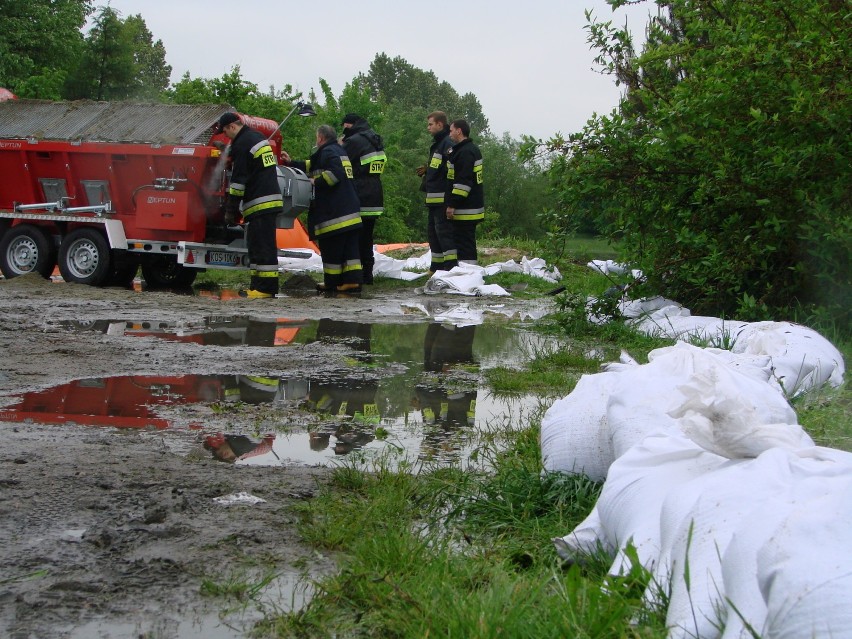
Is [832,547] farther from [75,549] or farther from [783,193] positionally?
[783,193]

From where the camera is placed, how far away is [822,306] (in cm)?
705

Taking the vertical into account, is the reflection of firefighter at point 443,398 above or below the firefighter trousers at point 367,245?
below

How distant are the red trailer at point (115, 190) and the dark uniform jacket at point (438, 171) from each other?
182 centimetres

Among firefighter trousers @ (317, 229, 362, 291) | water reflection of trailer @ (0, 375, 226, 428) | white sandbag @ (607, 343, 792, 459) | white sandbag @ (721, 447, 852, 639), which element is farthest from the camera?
firefighter trousers @ (317, 229, 362, 291)

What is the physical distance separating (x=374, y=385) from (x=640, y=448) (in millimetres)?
3193

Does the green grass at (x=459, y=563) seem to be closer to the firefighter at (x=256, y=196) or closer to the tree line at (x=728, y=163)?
the tree line at (x=728, y=163)

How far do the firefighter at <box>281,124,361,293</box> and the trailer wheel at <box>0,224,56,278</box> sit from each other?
126 inches

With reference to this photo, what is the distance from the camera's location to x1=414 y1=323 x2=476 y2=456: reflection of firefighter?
15.0ft

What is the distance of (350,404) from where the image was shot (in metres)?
5.23

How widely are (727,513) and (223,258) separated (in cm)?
1019

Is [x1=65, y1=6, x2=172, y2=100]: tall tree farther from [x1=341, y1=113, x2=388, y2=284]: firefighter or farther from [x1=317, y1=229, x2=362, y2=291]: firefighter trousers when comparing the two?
[x1=317, y1=229, x2=362, y2=291]: firefighter trousers

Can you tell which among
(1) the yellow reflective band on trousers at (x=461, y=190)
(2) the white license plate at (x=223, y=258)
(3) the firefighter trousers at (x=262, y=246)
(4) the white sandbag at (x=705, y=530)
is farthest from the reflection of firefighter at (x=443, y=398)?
(1) the yellow reflective band on trousers at (x=461, y=190)

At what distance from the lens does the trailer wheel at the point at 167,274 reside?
508 inches

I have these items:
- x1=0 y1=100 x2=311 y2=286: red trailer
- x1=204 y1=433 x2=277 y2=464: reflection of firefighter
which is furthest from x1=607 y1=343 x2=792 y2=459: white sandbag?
x1=0 y1=100 x2=311 y2=286: red trailer
